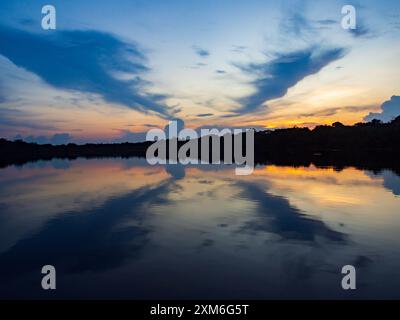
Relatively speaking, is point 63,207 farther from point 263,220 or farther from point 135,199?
point 263,220

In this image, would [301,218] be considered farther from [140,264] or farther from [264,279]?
[140,264]

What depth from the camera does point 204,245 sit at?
12641mm

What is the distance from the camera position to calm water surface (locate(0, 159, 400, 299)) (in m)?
9.24

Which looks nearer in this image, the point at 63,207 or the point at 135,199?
the point at 63,207

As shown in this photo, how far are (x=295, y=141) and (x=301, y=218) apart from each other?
14031 cm

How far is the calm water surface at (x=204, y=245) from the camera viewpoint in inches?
364

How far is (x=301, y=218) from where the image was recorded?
1705 cm

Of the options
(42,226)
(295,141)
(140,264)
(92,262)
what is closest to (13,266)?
(92,262)
